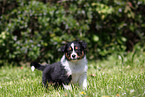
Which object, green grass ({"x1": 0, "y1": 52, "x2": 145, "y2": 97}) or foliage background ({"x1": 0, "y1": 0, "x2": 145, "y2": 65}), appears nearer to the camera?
green grass ({"x1": 0, "y1": 52, "x2": 145, "y2": 97})

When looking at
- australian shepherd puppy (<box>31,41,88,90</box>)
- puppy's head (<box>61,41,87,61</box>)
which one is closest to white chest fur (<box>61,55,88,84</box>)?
australian shepherd puppy (<box>31,41,88,90</box>)

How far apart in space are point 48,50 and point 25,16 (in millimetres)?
1339

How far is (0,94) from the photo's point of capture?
141 inches

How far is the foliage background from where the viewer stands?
601cm

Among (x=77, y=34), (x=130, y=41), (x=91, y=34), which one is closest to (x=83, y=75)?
(x=77, y=34)

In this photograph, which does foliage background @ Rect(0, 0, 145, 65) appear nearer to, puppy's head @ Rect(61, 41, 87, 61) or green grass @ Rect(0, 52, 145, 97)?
green grass @ Rect(0, 52, 145, 97)

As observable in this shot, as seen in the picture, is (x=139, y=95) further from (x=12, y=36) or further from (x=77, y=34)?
(x=12, y=36)

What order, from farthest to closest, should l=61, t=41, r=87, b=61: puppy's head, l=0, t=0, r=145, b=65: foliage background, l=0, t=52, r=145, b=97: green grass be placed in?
l=0, t=0, r=145, b=65: foliage background → l=61, t=41, r=87, b=61: puppy's head → l=0, t=52, r=145, b=97: green grass

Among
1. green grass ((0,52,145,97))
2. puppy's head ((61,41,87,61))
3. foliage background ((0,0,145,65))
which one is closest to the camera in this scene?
green grass ((0,52,145,97))

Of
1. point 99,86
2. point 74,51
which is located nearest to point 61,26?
point 74,51

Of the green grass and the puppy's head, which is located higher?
the puppy's head

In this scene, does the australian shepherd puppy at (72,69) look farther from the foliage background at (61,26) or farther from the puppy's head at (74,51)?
the foliage background at (61,26)

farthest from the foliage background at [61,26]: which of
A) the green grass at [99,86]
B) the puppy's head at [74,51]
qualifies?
the puppy's head at [74,51]

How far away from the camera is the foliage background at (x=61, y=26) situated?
601cm
